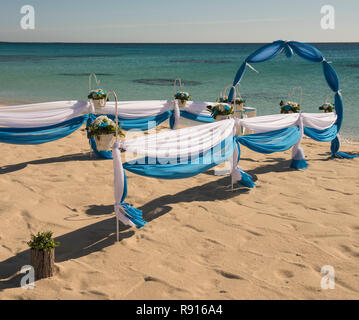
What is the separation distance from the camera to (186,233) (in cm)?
578

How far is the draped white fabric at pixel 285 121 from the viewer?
780 cm

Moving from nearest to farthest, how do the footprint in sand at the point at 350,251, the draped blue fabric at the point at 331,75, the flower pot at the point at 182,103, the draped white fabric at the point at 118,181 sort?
the footprint in sand at the point at 350,251 → the draped white fabric at the point at 118,181 → the draped blue fabric at the point at 331,75 → the flower pot at the point at 182,103

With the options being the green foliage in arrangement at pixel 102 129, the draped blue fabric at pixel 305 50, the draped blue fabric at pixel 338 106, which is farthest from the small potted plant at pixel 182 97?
the draped blue fabric at pixel 338 106

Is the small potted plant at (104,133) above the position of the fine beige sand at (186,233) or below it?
above

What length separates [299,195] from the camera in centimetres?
734

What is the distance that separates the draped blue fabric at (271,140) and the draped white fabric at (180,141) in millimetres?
795

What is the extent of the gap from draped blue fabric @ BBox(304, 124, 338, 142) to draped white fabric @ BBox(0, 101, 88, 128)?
5180mm

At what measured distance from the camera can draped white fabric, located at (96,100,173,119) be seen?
366 inches

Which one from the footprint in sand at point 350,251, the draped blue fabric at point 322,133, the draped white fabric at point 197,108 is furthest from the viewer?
the draped white fabric at point 197,108

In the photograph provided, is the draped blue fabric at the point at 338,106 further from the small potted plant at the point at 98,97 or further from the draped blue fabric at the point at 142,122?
the small potted plant at the point at 98,97

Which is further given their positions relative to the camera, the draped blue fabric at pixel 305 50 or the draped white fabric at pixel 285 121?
the draped blue fabric at pixel 305 50

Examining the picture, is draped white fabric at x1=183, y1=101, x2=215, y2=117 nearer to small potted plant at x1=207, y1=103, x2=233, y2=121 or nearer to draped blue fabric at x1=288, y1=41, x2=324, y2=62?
draped blue fabric at x1=288, y1=41, x2=324, y2=62
